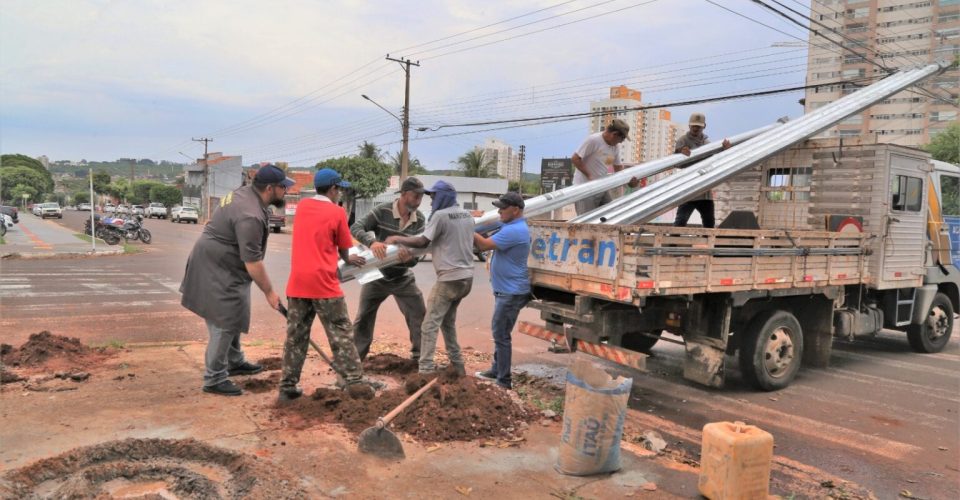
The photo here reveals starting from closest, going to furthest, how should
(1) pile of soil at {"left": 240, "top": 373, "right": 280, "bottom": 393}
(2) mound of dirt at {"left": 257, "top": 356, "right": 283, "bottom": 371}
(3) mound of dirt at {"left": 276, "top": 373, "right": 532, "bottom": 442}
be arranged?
(3) mound of dirt at {"left": 276, "top": 373, "right": 532, "bottom": 442} < (1) pile of soil at {"left": 240, "top": 373, "right": 280, "bottom": 393} < (2) mound of dirt at {"left": 257, "top": 356, "right": 283, "bottom": 371}

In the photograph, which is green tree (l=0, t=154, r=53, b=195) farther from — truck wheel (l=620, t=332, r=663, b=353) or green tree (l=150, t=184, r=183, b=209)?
truck wheel (l=620, t=332, r=663, b=353)

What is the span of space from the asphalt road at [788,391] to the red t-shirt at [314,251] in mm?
2711

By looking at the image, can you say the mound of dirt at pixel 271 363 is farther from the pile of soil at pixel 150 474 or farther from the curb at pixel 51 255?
the curb at pixel 51 255

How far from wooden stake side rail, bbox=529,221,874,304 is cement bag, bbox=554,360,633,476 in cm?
130

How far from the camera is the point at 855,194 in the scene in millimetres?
7371

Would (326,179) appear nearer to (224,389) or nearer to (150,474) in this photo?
(224,389)

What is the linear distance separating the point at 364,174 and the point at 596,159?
118 ft

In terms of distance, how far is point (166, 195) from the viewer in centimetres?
7850

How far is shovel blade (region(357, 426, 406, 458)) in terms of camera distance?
12.7 ft

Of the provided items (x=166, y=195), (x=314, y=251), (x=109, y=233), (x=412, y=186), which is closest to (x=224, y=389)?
(x=314, y=251)

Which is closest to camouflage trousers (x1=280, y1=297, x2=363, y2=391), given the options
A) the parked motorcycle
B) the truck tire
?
the truck tire

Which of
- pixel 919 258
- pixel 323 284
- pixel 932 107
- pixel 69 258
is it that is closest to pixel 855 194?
pixel 919 258

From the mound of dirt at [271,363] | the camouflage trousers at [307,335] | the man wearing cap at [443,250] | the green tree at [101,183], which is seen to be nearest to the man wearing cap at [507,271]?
the man wearing cap at [443,250]

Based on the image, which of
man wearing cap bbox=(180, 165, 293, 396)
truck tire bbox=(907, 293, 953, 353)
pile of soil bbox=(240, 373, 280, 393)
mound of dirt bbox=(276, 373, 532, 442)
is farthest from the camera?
truck tire bbox=(907, 293, 953, 353)
